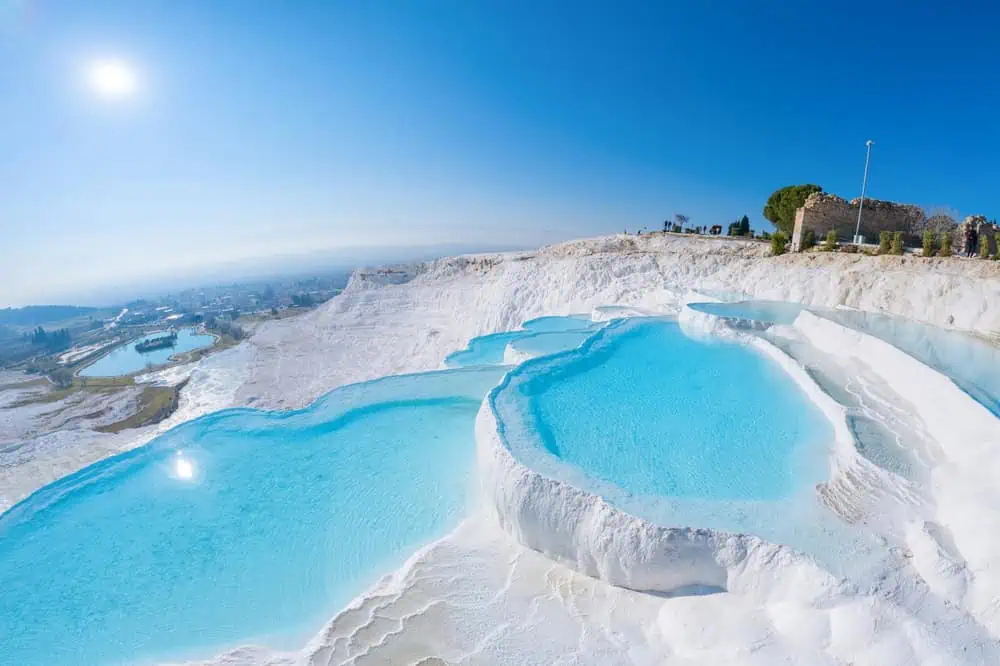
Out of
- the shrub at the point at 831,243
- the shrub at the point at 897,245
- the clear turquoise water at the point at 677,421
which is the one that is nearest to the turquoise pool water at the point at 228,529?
the clear turquoise water at the point at 677,421

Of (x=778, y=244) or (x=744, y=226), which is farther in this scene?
(x=744, y=226)

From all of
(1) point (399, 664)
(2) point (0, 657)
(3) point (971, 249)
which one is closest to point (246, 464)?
(2) point (0, 657)

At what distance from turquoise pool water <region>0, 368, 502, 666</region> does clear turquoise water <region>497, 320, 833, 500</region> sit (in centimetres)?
172

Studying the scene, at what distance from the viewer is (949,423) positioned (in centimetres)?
550

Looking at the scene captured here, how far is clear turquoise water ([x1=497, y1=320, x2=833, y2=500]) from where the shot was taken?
5.07m

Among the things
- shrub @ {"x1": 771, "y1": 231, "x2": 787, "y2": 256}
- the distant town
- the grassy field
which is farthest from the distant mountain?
shrub @ {"x1": 771, "y1": 231, "x2": 787, "y2": 256}

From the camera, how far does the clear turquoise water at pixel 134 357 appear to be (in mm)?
25328

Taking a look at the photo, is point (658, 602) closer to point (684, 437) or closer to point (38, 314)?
point (684, 437)

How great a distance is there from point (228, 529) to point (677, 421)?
648 cm

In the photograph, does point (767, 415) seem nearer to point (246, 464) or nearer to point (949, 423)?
point (949, 423)

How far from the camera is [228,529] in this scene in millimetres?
5562

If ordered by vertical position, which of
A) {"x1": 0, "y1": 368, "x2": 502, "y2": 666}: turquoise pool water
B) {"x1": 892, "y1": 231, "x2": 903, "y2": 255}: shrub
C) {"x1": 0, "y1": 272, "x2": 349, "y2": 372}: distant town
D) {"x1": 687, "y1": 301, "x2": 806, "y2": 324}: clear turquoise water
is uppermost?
{"x1": 892, "y1": 231, "x2": 903, "y2": 255}: shrub

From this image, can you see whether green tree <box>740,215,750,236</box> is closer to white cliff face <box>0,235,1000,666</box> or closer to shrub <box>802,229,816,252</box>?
shrub <box>802,229,816,252</box>

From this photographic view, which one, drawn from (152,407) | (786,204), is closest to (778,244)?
(786,204)
